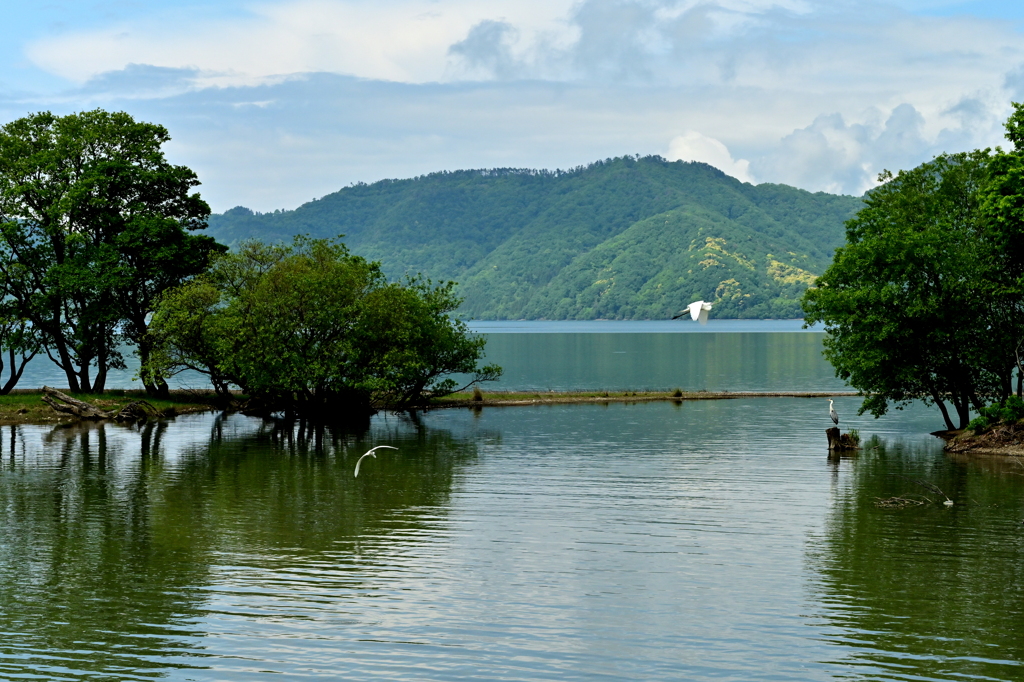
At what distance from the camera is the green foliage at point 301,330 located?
66000 mm

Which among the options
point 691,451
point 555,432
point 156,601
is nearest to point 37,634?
point 156,601

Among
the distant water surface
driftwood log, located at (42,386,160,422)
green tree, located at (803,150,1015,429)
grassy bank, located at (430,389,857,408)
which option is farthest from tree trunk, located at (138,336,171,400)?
green tree, located at (803,150,1015,429)

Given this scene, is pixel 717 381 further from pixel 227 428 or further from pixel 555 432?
pixel 227 428

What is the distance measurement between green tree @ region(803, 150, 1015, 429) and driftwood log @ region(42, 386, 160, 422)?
42.2 metres

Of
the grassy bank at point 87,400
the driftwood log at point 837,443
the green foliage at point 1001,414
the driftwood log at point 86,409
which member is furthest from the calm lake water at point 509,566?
the grassy bank at point 87,400

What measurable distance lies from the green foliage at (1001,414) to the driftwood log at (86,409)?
49.4 metres

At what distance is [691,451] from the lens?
48969 mm

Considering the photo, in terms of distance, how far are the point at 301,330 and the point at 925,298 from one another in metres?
39.1

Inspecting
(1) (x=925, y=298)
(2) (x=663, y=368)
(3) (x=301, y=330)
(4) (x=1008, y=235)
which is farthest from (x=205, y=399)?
(2) (x=663, y=368)

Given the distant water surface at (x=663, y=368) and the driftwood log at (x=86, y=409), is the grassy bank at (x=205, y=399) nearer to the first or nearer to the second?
the driftwood log at (x=86, y=409)

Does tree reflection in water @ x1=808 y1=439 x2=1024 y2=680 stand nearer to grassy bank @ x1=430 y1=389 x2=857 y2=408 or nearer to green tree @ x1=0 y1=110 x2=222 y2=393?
grassy bank @ x1=430 y1=389 x2=857 y2=408

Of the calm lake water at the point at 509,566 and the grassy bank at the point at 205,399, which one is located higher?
the grassy bank at the point at 205,399

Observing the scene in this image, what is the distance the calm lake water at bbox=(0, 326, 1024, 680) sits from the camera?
1808cm

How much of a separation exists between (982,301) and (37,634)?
148 ft
